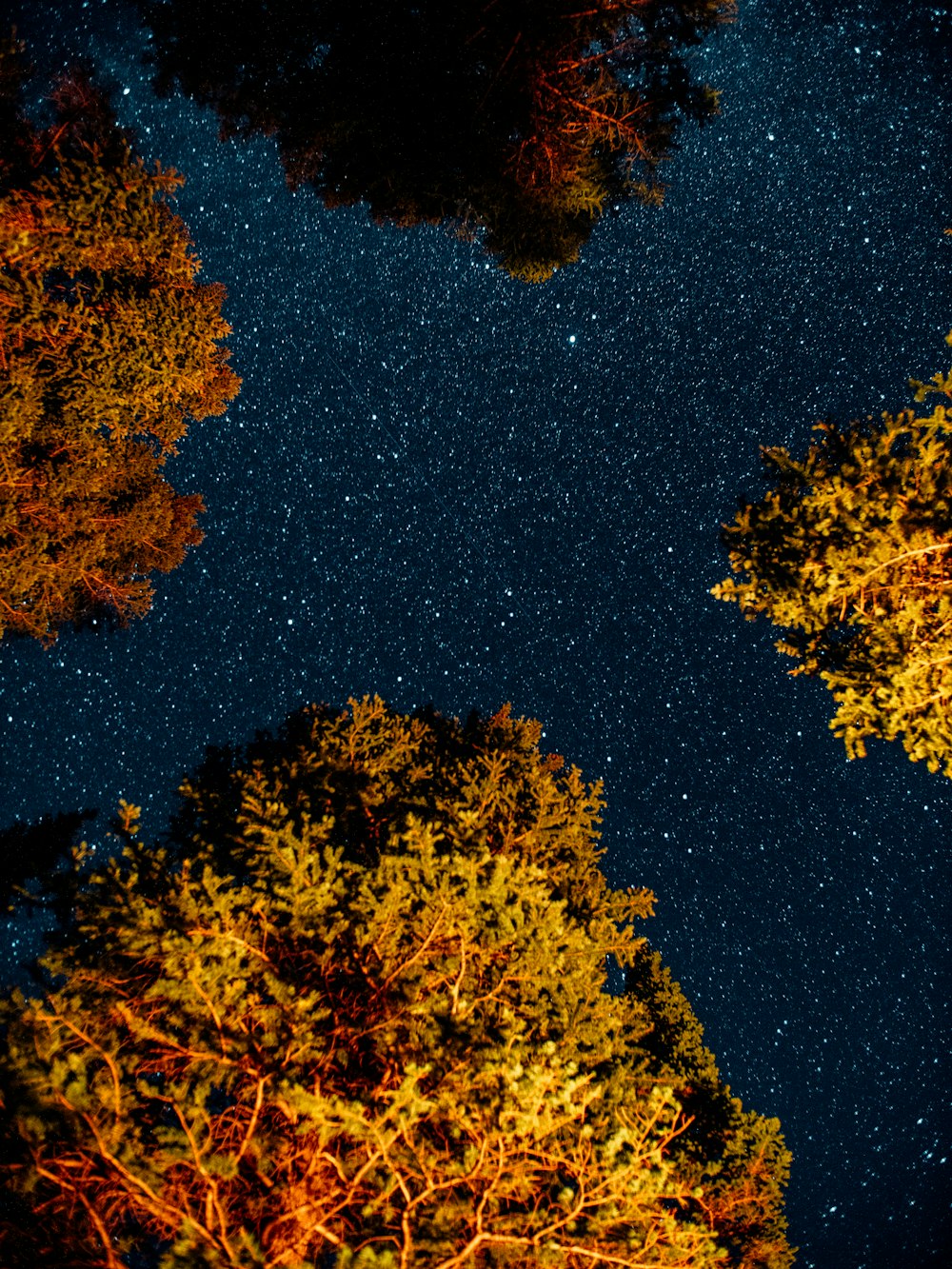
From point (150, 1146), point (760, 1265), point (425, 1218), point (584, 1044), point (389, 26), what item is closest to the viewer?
point (425, 1218)

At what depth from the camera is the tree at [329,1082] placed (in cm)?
319

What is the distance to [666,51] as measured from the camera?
21.9ft

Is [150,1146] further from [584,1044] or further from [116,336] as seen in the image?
[116,336]

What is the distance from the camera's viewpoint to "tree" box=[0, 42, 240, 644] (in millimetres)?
6074

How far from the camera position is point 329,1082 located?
160 inches

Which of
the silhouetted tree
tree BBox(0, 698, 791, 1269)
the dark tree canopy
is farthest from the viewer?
the silhouetted tree

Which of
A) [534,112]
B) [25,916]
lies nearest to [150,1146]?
[25,916]

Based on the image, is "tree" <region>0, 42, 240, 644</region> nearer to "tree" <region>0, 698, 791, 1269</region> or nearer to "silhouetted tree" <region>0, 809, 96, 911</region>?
"silhouetted tree" <region>0, 809, 96, 911</region>

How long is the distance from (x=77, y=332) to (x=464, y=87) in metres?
4.95

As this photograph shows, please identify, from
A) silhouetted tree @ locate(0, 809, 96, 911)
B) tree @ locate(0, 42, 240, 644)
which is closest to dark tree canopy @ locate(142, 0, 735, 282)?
tree @ locate(0, 42, 240, 644)

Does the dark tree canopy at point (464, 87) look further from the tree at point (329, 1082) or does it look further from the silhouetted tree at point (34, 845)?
the silhouetted tree at point (34, 845)

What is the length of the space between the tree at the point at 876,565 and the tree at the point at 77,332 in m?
6.99

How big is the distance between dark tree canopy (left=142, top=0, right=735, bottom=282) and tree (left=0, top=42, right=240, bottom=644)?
1683 mm

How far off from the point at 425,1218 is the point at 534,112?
30.0 feet
